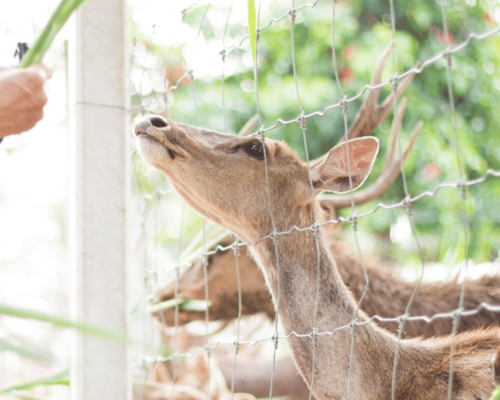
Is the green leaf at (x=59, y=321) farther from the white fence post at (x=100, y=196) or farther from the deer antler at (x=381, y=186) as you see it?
the deer antler at (x=381, y=186)

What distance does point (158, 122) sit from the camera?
1361 millimetres

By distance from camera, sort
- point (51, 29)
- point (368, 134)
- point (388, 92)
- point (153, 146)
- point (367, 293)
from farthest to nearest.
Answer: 1. point (388, 92)
2. point (368, 134)
3. point (367, 293)
4. point (153, 146)
5. point (51, 29)

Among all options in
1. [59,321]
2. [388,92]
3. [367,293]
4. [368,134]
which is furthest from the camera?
[388,92]

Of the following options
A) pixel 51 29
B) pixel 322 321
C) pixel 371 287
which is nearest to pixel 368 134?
pixel 371 287

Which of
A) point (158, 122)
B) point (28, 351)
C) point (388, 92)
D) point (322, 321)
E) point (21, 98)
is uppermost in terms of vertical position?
point (388, 92)

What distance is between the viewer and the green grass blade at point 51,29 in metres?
0.75

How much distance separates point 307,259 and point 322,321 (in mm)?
183

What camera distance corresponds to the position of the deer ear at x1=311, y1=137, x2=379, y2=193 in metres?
1.37

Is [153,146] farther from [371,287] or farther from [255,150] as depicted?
[371,287]

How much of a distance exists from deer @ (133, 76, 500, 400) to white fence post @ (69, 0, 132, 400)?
12 cm

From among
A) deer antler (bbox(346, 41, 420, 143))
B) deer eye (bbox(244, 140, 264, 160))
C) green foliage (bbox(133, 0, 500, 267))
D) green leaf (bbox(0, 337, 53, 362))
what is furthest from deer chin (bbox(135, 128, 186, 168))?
green foliage (bbox(133, 0, 500, 267))

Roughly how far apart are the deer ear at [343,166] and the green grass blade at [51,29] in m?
0.79

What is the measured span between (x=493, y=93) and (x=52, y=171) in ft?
14.1

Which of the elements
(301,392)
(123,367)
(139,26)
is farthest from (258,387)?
(139,26)
